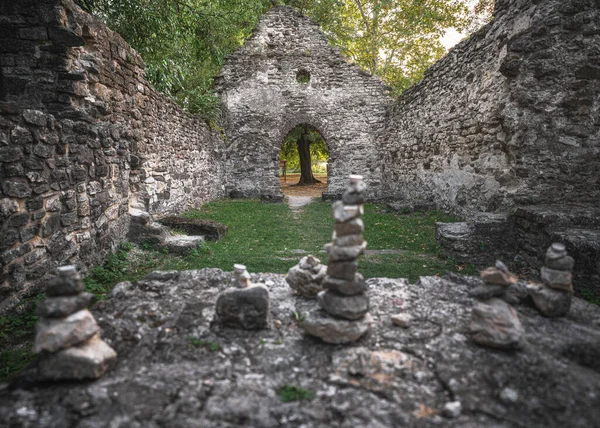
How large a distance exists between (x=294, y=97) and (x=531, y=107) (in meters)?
9.00

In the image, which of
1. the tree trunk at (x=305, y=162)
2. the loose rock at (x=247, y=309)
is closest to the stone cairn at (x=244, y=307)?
the loose rock at (x=247, y=309)

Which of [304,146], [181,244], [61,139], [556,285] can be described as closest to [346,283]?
[556,285]

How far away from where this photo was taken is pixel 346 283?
2074mm

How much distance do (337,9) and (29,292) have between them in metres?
17.4

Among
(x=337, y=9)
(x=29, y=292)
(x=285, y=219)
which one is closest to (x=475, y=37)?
(x=285, y=219)

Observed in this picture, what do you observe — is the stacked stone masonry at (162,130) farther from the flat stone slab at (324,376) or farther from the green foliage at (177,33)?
the flat stone slab at (324,376)

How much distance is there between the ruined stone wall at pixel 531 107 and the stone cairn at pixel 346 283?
4.17 m

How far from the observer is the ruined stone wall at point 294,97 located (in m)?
12.3

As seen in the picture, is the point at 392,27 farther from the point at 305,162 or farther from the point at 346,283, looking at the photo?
the point at 346,283

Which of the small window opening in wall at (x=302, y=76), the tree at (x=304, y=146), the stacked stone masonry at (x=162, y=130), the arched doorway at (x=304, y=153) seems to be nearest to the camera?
the stacked stone masonry at (x=162, y=130)

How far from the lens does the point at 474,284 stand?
2.95m

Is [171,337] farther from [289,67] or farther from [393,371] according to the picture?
[289,67]

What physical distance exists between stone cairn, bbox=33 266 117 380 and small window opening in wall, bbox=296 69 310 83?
480 inches

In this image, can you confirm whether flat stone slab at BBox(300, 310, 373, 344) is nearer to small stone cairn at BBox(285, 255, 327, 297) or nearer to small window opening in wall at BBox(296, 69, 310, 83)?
small stone cairn at BBox(285, 255, 327, 297)
